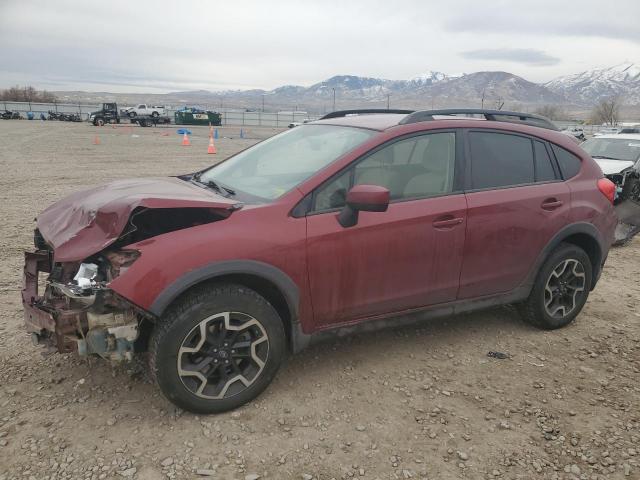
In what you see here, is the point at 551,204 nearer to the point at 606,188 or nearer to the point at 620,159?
the point at 606,188

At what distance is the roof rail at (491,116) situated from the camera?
3.68m

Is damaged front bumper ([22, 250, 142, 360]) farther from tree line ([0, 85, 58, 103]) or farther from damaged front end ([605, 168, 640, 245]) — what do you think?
tree line ([0, 85, 58, 103])

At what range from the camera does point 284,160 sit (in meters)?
3.79

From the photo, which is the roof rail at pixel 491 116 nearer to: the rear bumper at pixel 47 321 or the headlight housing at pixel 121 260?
the headlight housing at pixel 121 260

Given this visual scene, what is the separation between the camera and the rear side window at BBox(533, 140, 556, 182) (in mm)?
4121

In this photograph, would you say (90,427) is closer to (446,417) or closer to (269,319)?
(269,319)

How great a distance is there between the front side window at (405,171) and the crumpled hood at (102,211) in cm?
63

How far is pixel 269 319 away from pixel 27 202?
759 cm

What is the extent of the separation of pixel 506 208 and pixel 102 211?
110 inches

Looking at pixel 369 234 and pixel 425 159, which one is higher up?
pixel 425 159

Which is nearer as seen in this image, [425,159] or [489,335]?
[425,159]

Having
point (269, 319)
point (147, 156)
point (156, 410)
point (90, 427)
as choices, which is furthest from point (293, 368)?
point (147, 156)

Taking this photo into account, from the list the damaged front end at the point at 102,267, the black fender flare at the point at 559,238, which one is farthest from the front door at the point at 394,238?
the black fender flare at the point at 559,238

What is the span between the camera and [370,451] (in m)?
2.81
